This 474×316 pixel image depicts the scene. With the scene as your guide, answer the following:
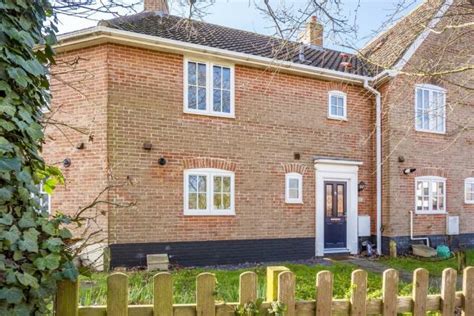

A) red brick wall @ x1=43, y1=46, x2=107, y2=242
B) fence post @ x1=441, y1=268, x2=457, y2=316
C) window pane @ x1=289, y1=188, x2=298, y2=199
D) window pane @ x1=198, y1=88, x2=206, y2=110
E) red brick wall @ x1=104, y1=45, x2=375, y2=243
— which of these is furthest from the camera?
window pane @ x1=289, y1=188, x2=298, y2=199

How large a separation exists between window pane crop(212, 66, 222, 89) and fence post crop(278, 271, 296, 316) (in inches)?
370

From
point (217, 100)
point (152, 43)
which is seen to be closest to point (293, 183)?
point (217, 100)

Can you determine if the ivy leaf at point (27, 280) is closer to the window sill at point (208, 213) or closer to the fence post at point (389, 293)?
the fence post at point (389, 293)

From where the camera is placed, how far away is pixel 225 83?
38.4 ft

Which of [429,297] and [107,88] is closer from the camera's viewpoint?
[429,297]

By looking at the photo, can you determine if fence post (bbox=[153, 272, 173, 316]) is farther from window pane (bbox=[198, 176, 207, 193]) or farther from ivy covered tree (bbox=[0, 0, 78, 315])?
window pane (bbox=[198, 176, 207, 193])

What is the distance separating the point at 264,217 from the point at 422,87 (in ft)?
24.1

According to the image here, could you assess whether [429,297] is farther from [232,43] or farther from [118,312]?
[232,43]

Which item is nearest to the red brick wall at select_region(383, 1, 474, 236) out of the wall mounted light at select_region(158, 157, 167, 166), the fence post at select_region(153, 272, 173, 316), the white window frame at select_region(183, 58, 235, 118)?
the white window frame at select_region(183, 58, 235, 118)

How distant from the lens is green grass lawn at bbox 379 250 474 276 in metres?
11.1

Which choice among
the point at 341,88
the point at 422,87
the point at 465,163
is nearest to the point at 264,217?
the point at 341,88

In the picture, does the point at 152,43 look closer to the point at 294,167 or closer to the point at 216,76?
the point at 216,76

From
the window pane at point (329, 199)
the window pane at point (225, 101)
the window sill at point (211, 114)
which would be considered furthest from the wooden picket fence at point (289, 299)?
the window pane at point (329, 199)

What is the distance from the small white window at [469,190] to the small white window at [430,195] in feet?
3.92
